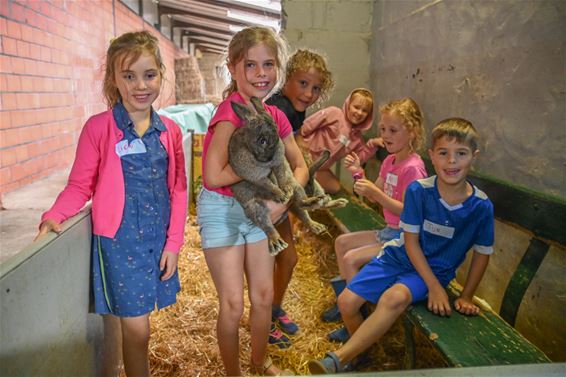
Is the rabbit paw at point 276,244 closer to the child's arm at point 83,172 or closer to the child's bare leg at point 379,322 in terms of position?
the child's bare leg at point 379,322

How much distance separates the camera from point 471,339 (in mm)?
1985

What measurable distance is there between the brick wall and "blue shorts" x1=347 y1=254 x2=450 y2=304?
2671 millimetres

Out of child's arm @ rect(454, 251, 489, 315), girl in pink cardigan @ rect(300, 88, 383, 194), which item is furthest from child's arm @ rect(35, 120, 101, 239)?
girl in pink cardigan @ rect(300, 88, 383, 194)

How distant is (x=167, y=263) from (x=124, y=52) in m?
1.02

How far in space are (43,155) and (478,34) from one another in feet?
14.5

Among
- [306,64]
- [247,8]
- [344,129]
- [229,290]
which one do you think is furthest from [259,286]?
[247,8]

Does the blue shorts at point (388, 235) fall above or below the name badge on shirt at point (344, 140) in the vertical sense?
below

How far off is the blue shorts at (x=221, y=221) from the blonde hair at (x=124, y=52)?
654mm

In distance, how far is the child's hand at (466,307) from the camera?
221 centimetres

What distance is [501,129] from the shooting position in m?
2.78

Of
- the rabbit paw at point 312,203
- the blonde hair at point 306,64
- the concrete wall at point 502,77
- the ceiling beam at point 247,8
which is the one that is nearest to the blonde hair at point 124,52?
the rabbit paw at point 312,203

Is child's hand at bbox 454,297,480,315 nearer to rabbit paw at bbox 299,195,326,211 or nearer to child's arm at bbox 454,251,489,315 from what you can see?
child's arm at bbox 454,251,489,315

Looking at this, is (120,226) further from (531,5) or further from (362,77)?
(362,77)

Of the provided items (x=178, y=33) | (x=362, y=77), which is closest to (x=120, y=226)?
(x=362, y=77)
